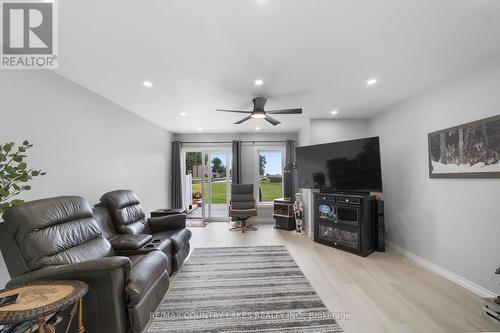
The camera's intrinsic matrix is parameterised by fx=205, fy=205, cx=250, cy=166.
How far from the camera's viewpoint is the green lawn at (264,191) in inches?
236

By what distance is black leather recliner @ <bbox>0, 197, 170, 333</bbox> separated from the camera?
5.02 ft

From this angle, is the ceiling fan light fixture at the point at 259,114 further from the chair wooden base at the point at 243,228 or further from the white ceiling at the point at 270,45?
the chair wooden base at the point at 243,228

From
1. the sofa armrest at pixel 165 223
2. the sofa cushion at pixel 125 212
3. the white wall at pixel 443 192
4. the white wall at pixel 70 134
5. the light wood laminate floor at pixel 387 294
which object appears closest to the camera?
the light wood laminate floor at pixel 387 294

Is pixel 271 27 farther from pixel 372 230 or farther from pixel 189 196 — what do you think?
pixel 189 196

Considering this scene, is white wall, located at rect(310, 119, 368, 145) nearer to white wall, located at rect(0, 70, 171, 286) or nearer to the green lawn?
the green lawn

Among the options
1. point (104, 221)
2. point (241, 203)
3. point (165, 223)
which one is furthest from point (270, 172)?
point (104, 221)

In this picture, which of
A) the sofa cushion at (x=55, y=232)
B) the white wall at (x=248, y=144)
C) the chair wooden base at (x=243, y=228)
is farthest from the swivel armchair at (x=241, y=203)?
the sofa cushion at (x=55, y=232)

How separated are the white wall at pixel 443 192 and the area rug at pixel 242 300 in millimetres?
1864

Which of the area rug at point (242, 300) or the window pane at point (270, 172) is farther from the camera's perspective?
the window pane at point (270, 172)

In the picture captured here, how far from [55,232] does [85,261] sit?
522 millimetres

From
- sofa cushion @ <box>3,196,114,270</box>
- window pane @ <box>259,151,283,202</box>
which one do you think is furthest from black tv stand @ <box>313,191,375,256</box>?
sofa cushion @ <box>3,196,114,270</box>

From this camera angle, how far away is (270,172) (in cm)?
605

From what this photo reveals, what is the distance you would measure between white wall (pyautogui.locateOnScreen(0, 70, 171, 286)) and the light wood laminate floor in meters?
3.23

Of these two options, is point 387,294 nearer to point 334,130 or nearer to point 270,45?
point 270,45
